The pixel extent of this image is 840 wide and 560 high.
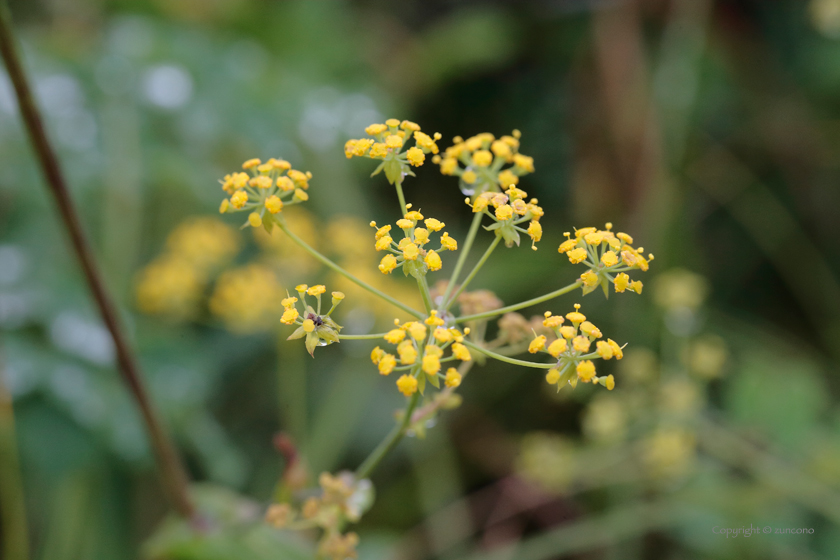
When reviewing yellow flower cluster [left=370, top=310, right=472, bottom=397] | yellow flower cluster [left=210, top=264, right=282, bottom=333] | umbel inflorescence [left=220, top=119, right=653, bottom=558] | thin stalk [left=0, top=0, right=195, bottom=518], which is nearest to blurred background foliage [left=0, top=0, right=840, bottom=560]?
yellow flower cluster [left=210, top=264, right=282, bottom=333]

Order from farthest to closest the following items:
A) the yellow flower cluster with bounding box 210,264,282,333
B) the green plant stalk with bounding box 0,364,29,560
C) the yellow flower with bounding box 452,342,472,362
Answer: the yellow flower cluster with bounding box 210,264,282,333 → the green plant stalk with bounding box 0,364,29,560 → the yellow flower with bounding box 452,342,472,362

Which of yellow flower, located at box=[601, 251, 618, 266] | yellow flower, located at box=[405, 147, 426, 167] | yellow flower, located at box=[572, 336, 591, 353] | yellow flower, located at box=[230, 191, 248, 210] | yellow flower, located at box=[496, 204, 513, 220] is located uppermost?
yellow flower, located at box=[405, 147, 426, 167]

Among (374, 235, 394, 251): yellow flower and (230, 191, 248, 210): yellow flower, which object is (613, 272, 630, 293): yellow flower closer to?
(374, 235, 394, 251): yellow flower

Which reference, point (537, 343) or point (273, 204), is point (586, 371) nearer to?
point (537, 343)

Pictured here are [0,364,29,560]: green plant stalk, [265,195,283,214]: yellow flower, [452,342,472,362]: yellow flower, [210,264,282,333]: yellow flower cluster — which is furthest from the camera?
[210,264,282,333]: yellow flower cluster

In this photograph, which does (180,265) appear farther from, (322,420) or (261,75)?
(261,75)

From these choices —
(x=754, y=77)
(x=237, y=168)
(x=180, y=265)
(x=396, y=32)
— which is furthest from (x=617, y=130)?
(x=180, y=265)
